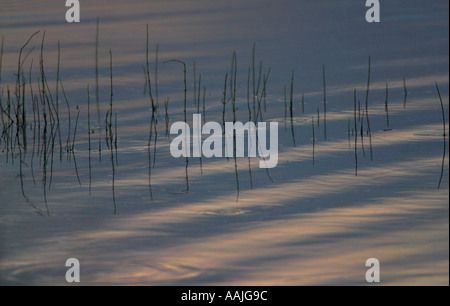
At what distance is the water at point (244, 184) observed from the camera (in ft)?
12.2

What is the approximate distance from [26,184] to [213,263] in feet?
6.47

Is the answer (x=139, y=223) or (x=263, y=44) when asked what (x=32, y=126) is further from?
(x=263, y=44)

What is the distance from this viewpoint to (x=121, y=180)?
5.06 m

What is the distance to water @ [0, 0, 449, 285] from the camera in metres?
3.71

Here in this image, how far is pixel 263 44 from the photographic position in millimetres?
9438

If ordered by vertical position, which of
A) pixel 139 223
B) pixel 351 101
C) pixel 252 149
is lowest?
pixel 139 223

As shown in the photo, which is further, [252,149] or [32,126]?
[32,126]

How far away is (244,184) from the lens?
A: 4906 millimetres
